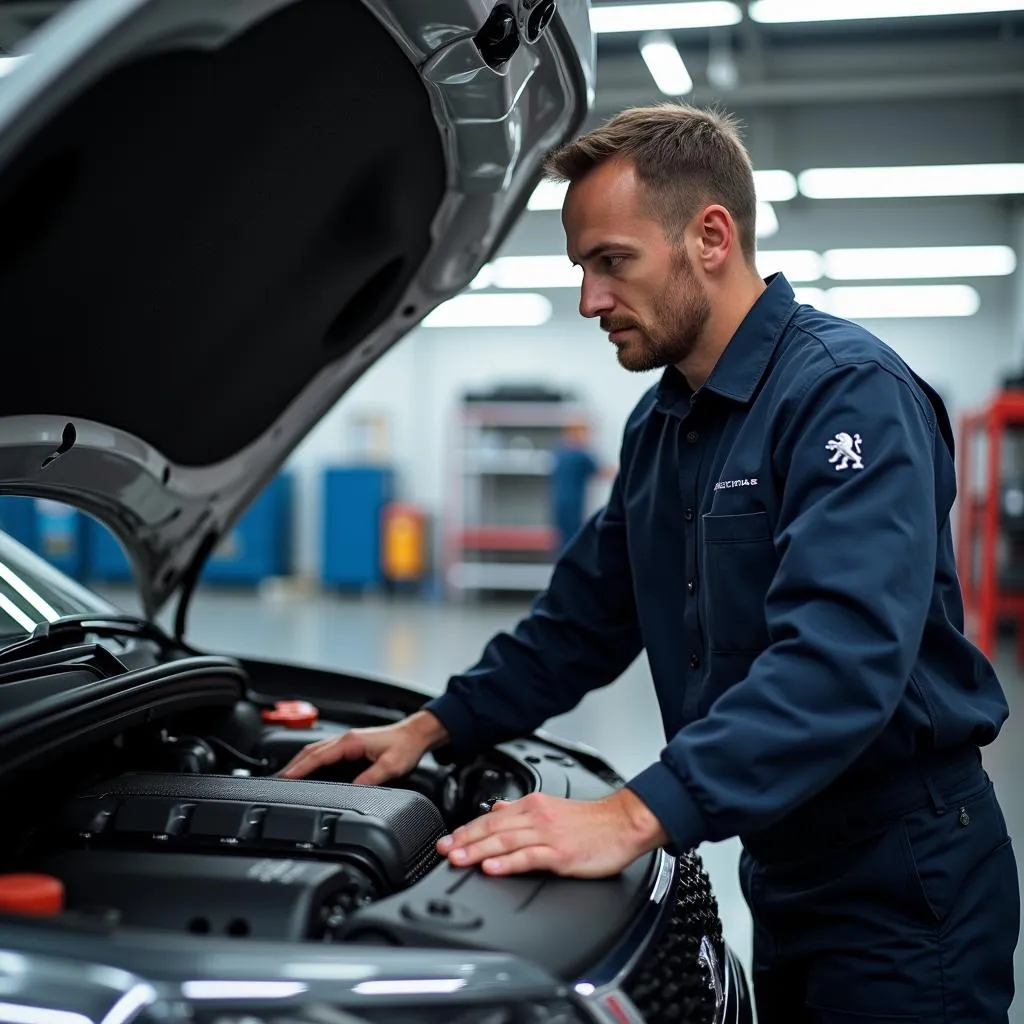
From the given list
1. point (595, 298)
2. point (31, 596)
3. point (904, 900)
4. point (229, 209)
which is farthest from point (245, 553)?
point (904, 900)

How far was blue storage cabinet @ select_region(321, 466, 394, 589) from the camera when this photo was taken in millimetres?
11023

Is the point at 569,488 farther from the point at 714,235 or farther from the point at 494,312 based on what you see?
the point at 714,235

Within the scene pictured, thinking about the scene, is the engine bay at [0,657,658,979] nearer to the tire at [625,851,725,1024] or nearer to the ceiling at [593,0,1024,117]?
the tire at [625,851,725,1024]

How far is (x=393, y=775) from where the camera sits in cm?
159

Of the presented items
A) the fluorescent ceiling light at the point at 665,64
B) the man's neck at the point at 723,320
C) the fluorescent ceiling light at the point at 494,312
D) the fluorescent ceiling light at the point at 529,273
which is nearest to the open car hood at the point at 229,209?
the man's neck at the point at 723,320

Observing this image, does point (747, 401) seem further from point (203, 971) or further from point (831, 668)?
point (203, 971)

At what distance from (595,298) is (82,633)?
889 mm

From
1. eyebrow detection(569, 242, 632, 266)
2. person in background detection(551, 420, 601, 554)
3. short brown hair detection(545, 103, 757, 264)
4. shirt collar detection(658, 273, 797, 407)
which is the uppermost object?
short brown hair detection(545, 103, 757, 264)

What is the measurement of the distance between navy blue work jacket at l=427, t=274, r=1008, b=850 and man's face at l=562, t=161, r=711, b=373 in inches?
3.0

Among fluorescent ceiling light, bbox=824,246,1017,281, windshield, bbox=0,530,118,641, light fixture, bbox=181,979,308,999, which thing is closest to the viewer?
light fixture, bbox=181,979,308,999

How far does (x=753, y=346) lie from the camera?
4.63ft

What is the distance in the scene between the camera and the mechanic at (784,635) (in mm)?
1109

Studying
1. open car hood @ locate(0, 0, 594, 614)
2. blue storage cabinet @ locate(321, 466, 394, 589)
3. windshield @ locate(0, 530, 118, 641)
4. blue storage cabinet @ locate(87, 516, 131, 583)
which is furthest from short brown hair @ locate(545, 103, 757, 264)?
blue storage cabinet @ locate(87, 516, 131, 583)

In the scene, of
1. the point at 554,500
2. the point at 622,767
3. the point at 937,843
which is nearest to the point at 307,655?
the point at 622,767
